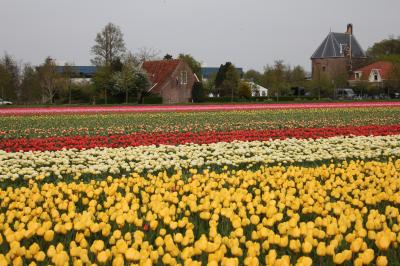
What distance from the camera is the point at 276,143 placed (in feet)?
38.4

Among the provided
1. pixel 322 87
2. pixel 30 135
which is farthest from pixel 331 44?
pixel 30 135

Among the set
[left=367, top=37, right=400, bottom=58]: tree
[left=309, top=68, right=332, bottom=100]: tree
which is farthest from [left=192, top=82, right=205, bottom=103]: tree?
[left=367, top=37, right=400, bottom=58]: tree

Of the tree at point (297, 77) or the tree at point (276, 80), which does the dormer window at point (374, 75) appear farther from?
the tree at point (276, 80)

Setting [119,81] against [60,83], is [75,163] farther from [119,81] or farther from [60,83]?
[60,83]

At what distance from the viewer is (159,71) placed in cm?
5700

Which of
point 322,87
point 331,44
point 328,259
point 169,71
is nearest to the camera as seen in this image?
point 328,259

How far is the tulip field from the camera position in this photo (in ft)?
11.8

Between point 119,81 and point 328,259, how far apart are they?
46315 mm

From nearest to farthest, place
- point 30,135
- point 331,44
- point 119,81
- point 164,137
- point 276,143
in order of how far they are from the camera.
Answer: point 276,143 → point 164,137 → point 30,135 → point 119,81 → point 331,44

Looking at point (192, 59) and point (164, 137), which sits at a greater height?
point (192, 59)

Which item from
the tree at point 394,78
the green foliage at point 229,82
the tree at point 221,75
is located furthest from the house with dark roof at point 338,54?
the green foliage at point 229,82

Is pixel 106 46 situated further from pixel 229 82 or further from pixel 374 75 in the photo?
pixel 374 75

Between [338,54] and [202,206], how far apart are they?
85.2m

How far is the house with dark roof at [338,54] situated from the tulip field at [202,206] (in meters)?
74.5
